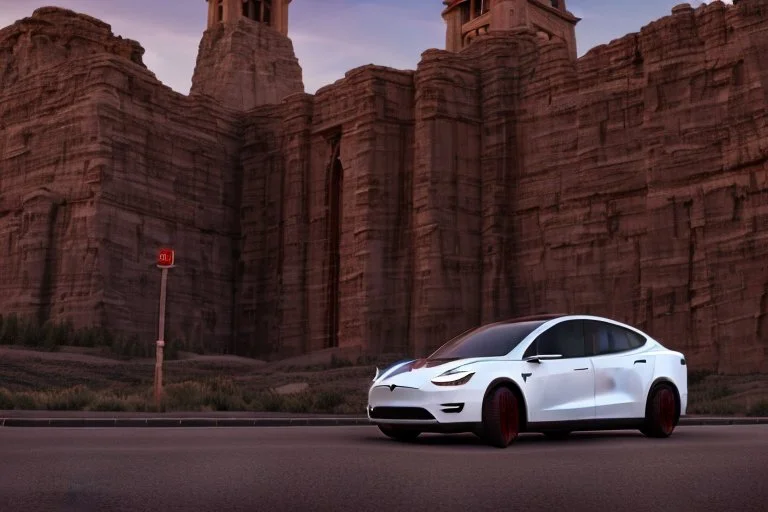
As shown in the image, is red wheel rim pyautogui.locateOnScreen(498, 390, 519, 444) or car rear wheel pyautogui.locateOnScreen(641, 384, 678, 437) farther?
car rear wheel pyautogui.locateOnScreen(641, 384, 678, 437)

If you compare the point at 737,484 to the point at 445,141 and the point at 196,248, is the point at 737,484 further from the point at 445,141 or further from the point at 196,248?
the point at 196,248

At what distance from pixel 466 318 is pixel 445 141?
9525 mm

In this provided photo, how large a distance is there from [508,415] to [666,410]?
2.87 meters

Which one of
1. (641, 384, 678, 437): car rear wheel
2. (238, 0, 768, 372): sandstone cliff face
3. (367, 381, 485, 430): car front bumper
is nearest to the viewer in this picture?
(367, 381, 485, 430): car front bumper

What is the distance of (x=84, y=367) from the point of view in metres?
38.4

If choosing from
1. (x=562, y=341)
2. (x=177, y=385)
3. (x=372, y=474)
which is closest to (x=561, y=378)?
(x=562, y=341)

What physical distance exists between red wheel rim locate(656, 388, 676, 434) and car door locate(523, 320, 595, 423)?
1268mm

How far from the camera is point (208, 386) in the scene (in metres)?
25.6

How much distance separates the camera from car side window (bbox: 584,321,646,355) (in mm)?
12250

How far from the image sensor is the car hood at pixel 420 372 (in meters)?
11.0

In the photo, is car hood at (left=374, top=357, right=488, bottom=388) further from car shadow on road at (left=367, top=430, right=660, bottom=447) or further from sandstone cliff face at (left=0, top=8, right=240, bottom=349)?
sandstone cliff face at (left=0, top=8, right=240, bottom=349)

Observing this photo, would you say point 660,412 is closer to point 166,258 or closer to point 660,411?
point 660,411

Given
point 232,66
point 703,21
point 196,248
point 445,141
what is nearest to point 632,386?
point 703,21

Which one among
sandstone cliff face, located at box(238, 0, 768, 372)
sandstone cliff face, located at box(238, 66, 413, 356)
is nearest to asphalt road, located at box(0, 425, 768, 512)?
sandstone cliff face, located at box(238, 0, 768, 372)
